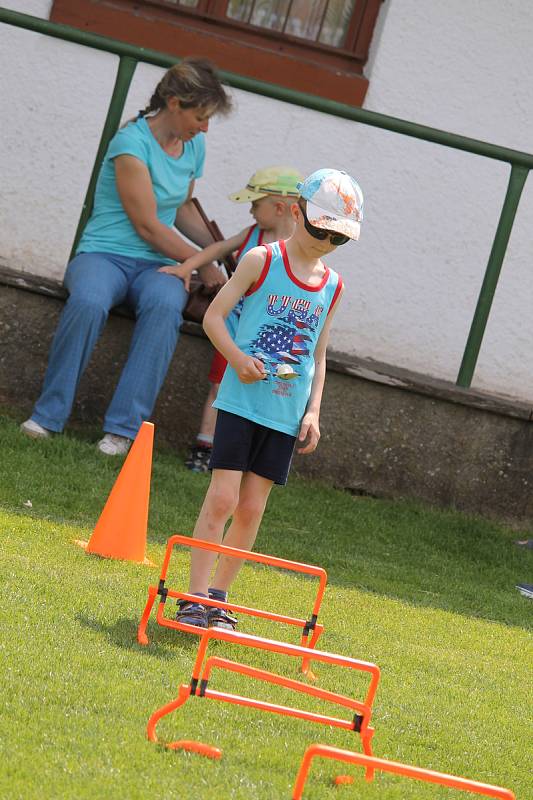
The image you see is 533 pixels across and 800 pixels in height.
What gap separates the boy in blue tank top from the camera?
4.17 meters

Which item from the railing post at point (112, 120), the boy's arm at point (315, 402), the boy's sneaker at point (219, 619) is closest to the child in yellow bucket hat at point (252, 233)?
the railing post at point (112, 120)

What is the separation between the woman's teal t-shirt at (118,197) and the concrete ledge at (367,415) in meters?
0.31

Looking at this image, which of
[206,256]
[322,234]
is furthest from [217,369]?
[322,234]

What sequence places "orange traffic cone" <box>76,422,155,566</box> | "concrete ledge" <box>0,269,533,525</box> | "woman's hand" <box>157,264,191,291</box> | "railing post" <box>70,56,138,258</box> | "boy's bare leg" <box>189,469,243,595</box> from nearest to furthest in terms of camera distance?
"boy's bare leg" <box>189,469,243,595</box>
"orange traffic cone" <box>76,422,155,566</box>
"woman's hand" <box>157,264,191,291</box>
"concrete ledge" <box>0,269,533,525</box>
"railing post" <box>70,56,138,258</box>

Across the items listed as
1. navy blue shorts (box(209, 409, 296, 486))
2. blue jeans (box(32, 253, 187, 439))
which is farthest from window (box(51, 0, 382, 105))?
navy blue shorts (box(209, 409, 296, 486))

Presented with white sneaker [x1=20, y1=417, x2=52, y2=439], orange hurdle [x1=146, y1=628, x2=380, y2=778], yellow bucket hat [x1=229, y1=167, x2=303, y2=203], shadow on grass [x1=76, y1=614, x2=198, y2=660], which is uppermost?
yellow bucket hat [x1=229, y1=167, x2=303, y2=203]

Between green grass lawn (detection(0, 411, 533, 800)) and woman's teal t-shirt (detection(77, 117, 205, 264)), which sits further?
woman's teal t-shirt (detection(77, 117, 205, 264))

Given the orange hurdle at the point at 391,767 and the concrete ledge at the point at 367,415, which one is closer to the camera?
the orange hurdle at the point at 391,767

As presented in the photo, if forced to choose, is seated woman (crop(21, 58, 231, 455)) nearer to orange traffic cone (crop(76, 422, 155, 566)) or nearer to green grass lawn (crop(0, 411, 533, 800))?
green grass lawn (crop(0, 411, 533, 800))

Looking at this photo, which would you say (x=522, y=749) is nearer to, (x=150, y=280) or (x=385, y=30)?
(x=150, y=280)

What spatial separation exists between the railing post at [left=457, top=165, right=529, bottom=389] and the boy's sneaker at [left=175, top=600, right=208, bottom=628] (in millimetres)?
3355

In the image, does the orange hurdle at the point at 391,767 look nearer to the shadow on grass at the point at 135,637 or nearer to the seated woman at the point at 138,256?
the shadow on grass at the point at 135,637

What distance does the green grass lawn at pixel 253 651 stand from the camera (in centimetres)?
302

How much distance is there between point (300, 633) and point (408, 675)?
46 cm
